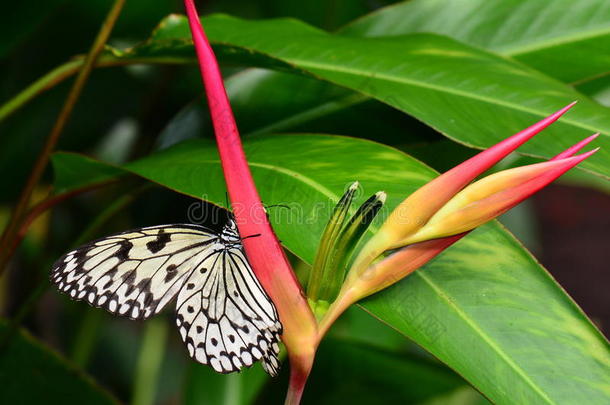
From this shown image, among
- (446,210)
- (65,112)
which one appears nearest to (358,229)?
(446,210)

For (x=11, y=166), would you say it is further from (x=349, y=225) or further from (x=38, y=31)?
(x=349, y=225)

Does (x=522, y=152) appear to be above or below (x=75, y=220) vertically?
below

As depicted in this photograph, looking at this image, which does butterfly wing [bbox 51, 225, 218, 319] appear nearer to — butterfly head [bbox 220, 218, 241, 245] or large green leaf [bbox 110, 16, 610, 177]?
butterfly head [bbox 220, 218, 241, 245]

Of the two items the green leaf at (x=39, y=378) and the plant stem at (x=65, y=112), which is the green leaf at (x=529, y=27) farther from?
the green leaf at (x=39, y=378)

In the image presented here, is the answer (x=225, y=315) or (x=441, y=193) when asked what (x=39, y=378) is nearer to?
(x=225, y=315)

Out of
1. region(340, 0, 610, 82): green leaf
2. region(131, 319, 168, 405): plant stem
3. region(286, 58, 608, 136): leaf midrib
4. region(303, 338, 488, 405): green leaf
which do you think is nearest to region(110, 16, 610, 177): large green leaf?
region(286, 58, 608, 136): leaf midrib

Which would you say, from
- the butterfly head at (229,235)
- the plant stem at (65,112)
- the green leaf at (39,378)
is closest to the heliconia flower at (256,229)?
the butterfly head at (229,235)

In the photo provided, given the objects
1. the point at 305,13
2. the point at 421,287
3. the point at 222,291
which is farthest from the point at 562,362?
the point at 305,13
